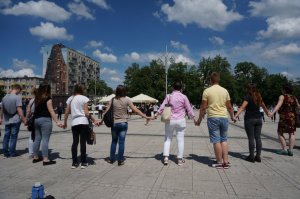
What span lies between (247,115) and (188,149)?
7.75ft

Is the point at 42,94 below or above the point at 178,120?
above

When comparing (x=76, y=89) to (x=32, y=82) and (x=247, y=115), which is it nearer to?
(x=247, y=115)

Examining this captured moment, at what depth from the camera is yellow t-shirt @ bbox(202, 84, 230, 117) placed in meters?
6.30

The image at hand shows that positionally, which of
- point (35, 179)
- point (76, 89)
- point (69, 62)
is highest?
point (69, 62)

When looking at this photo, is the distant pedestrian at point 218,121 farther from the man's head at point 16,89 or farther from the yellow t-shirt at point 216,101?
the man's head at point 16,89

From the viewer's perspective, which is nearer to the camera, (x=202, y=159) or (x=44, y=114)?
(x=44, y=114)

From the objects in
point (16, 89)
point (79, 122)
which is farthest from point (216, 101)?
point (16, 89)

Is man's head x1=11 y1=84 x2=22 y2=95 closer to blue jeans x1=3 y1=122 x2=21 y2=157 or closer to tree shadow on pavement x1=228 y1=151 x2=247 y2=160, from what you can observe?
blue jeans x1=3 y1=122 x2=21 y2=157

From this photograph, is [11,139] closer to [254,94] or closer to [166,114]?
[166,114]

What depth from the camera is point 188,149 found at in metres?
8.86

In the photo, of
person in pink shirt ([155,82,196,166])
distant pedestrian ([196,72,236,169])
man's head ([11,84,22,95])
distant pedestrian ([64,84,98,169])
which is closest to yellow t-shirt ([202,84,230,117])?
distant pedestrian ([196,72,236,169])

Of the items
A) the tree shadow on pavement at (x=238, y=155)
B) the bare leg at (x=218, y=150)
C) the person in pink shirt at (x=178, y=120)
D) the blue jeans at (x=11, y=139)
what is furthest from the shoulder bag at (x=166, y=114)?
the blue jeans at (x=11, y=139)

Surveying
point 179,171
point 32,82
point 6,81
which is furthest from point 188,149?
point 6,81

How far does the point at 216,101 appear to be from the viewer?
630 cm
